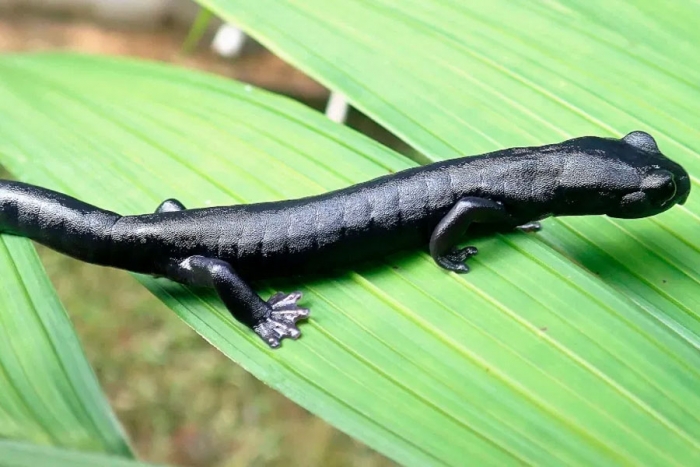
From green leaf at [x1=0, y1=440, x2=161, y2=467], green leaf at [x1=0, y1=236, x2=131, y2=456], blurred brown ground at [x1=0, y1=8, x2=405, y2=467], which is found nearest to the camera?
green leaf at [x1=0, y1=440, x2=161, y2=467]

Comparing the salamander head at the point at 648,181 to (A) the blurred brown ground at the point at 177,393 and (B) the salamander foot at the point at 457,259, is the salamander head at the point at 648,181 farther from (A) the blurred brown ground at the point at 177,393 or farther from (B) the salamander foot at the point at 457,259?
(A) the blurred brown ground at the point at 177,393

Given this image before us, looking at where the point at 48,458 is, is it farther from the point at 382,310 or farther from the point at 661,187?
the point at 661,187

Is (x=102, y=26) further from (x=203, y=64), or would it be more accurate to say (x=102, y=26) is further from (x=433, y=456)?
(x=433, y=456)

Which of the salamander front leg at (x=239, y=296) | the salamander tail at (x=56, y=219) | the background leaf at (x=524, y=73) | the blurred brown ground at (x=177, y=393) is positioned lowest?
the blurred brown ground at (x=177, y=393)

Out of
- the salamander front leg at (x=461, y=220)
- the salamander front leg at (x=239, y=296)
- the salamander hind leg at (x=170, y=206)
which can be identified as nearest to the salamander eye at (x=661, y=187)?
the salamander front leg at (x=461, y=220)

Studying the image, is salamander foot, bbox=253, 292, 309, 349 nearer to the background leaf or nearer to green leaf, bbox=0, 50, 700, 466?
green leaf, bbox=0, 50, 700, 466

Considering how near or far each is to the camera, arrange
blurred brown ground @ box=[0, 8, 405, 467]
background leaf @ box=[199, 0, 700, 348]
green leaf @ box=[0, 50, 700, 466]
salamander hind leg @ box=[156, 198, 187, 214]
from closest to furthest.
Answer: green leaf @ box=[0, 50, 700, 466] → background leaf @ box=[199, 0, 700, 348] → salamander hind leg @ box=[156, 198, 187, 214] → blurred brown ground @ box=[0, 8, 405, 467]

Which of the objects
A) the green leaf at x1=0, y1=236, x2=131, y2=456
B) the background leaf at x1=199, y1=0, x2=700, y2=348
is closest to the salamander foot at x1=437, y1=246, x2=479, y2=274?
the background leaf at x1=199, y1=0, x2=700, y2=348
